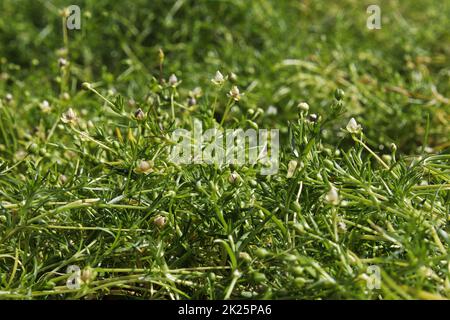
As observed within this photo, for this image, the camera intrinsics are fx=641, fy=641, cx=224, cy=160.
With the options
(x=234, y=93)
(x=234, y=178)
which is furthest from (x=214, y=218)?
(x=234, y=93)

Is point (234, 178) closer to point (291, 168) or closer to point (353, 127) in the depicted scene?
point (291, 168)

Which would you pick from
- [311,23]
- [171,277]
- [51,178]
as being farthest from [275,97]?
[171,277]

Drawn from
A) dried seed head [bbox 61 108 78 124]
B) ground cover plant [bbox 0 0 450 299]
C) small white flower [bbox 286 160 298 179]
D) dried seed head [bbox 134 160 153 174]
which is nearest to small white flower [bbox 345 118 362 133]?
ground cover plant [bbox 0 0 450 299]

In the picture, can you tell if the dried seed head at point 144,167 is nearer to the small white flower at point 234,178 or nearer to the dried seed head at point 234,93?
the small white flower at point 234,178

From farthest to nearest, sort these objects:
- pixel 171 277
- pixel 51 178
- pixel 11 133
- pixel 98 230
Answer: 1. pixel 11 133
2. pixel 51 178
3. pixel 98 230
4. pixel 171 277

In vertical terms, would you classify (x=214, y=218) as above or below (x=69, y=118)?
below

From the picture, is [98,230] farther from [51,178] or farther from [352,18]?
[352,18]

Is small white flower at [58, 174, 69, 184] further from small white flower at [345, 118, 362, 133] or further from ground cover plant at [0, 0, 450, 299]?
small white flower at [345, 118, 362, 133]
